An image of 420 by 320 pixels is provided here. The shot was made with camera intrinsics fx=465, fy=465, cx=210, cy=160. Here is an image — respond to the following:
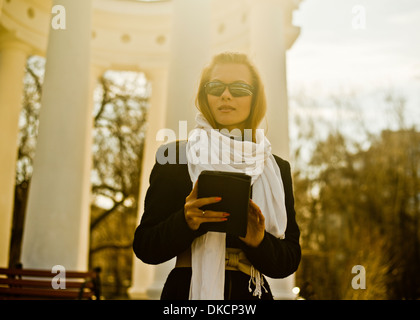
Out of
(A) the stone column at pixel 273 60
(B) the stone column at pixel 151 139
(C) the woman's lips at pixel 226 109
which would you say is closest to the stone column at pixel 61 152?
(A) the stone column at pixel 273 60

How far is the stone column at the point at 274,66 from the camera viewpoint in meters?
33.5

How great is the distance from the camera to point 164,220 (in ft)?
24.6

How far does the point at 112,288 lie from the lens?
291 ft

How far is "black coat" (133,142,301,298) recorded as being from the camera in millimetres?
6980

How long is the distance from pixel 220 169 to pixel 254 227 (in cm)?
107

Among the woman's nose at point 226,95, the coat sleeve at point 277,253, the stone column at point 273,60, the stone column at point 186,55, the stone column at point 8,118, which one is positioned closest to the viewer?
the coat sleeve at point 277,253

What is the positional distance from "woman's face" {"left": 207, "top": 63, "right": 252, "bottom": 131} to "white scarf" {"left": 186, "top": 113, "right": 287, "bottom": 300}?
35cm

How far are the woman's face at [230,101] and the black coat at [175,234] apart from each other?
2.82 ft

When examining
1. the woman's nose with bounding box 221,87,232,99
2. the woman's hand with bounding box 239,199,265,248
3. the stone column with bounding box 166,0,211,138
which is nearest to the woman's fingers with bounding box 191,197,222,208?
the woman's hand with bounding box 239,199,265,248

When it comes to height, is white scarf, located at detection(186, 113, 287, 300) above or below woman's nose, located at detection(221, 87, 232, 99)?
below

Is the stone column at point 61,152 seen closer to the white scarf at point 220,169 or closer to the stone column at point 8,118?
the stone column at point 8,118

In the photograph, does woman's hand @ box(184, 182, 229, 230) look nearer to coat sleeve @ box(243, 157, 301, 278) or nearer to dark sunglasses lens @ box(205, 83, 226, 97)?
coat sleeve @ box(243, 157, 301, 278)

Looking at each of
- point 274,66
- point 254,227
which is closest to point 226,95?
point 254,227
